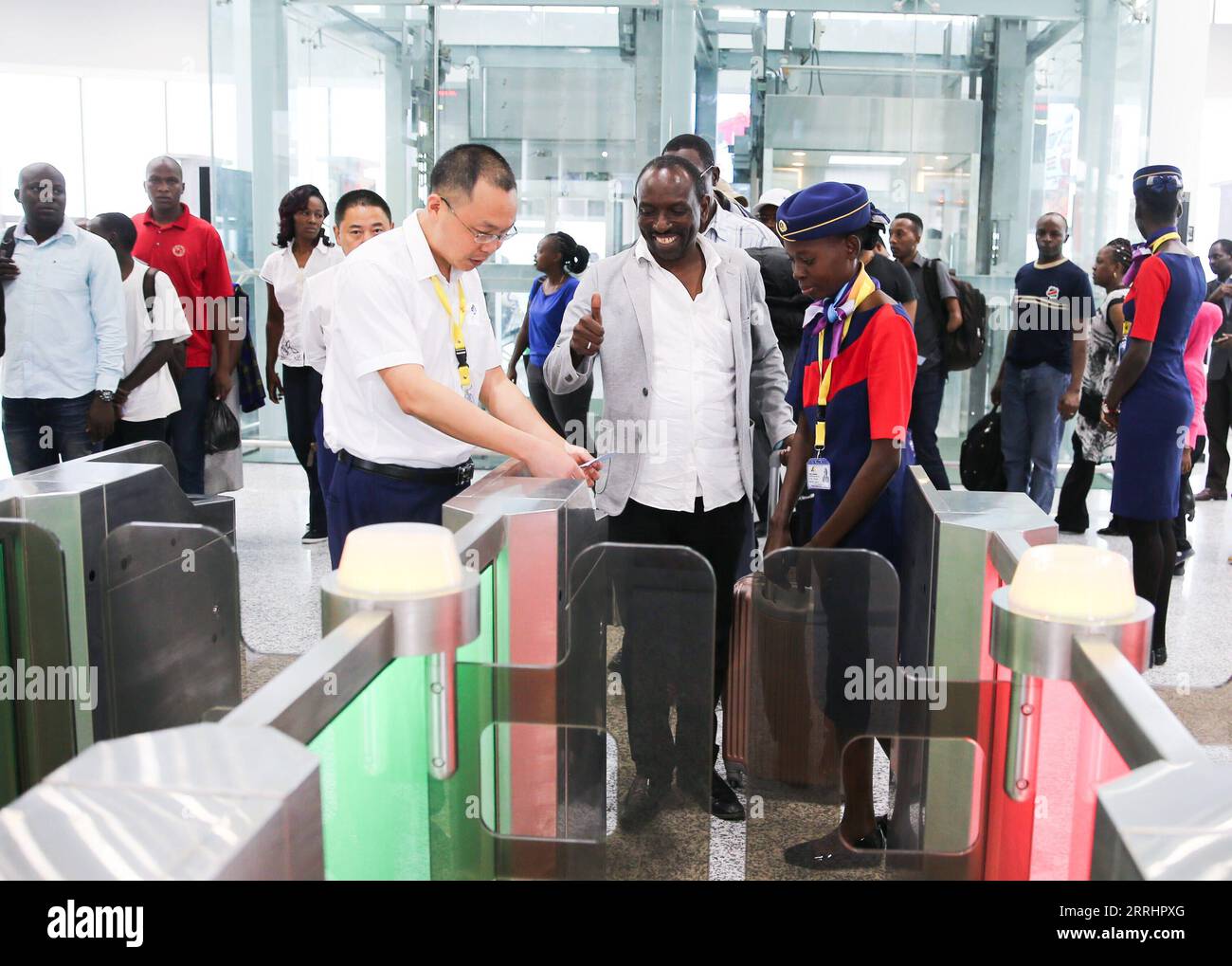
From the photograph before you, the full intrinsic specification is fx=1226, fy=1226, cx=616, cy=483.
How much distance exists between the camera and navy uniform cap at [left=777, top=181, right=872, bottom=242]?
237 cm

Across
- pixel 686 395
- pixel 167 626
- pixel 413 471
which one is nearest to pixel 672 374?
pixel 686 395

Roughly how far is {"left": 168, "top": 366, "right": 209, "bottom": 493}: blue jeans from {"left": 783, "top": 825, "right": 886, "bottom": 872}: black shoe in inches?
136

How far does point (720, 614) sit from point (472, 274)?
34.7 inches

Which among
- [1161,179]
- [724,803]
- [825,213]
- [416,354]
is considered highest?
[1161,179]

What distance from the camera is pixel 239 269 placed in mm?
7574

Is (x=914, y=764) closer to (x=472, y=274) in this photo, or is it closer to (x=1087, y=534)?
(x=472, y=274)

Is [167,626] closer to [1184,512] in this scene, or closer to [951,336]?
[951,336]

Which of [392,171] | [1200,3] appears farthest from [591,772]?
[1200,3]

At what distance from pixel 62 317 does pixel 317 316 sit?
0.83m

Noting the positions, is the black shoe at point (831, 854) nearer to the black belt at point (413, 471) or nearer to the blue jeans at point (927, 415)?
the black belt at point (413, 471)

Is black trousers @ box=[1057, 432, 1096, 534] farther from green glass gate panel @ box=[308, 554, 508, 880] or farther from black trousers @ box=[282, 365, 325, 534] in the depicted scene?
green glass gate panel @ box=[308, 554, 508, 880]

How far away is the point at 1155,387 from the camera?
3.73 meters

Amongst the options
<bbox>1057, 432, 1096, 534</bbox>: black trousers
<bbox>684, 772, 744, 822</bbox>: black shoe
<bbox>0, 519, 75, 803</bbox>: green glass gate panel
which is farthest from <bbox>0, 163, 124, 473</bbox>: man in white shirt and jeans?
<bbox>1057, 432, 1096, 534</bbox>: black trousers
